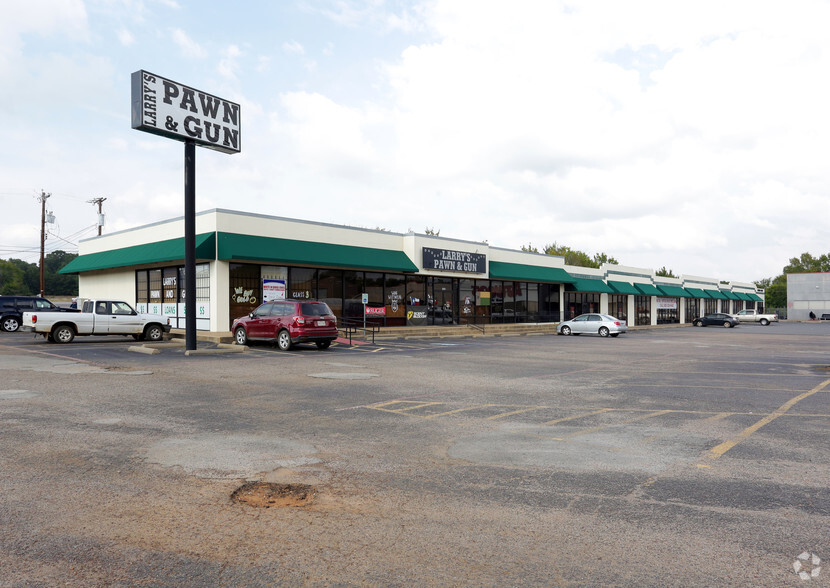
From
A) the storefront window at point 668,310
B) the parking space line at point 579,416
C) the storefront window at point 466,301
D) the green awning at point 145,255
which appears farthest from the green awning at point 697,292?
the parking space line at point 579,416

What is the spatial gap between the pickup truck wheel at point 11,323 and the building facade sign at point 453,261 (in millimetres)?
22607

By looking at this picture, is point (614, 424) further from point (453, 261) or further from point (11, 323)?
point (11, 323)

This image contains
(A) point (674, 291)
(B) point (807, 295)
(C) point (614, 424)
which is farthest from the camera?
(B) point (807, 295)

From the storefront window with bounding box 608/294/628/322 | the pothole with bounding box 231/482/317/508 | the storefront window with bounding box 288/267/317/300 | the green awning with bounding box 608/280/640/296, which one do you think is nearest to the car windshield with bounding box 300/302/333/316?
the storefront window with bounding box 288/267/317/300

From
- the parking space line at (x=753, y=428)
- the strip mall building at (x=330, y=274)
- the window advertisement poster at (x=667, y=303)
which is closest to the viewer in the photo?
the parking space line at (x=753, y=428)

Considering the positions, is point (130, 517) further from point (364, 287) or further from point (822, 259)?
point (822, 259)

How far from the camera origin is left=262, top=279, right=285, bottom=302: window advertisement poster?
27281 millimetres

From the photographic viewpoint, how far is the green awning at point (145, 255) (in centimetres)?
2477

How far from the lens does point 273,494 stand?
5.13m

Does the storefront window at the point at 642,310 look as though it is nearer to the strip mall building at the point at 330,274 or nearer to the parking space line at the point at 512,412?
the strip mall building at the point at 330,274

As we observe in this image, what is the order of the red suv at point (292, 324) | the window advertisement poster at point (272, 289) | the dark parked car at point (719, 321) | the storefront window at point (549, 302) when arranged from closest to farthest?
the red suv at point (292, 324) < the window advertisement poster at point (272, 289) < the storefront window at point (549, 302) < the dark parked car at point (719, 321)

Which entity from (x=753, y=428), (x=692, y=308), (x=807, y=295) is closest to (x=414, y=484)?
(x=753, y=428)

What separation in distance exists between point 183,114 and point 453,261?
19.5 m

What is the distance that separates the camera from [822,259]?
138m
